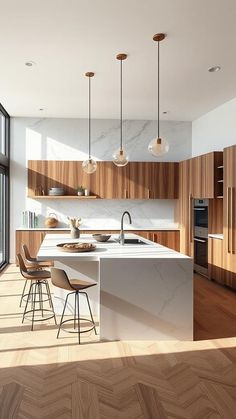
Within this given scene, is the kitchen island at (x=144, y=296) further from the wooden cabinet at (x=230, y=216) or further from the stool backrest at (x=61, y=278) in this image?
the wooden cabinet at (x=230, y=216)

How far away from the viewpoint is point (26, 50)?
438 cm

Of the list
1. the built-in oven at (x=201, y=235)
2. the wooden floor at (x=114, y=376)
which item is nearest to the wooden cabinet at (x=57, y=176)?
the built-in oven at (x=201, y=235)

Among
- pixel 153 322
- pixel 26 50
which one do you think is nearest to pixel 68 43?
pixel 26 50

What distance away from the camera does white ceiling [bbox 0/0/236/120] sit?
11.4 ft

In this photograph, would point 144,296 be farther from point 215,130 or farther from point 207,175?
point 215,130

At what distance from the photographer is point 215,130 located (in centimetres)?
699

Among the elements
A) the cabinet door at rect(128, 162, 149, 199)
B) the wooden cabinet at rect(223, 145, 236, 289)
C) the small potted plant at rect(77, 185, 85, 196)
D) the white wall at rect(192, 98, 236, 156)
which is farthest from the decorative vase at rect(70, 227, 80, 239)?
the white wall at rect(192, 98, 236, 156)

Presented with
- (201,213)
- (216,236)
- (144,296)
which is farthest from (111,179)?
(144,296)

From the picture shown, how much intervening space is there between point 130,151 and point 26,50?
3916 millimetres

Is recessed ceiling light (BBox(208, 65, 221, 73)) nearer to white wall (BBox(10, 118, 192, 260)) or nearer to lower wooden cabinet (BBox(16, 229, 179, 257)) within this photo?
white wall (BBox(10, 118, 192, 260))

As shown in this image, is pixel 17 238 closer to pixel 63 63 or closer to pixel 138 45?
pixel 63 63

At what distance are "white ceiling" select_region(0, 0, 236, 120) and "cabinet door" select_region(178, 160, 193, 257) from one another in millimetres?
1221

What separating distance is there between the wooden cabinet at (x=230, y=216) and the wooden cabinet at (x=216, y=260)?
15cm

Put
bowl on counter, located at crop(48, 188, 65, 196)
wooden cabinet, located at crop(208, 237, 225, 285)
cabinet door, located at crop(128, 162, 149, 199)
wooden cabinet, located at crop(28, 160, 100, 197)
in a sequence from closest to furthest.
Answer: wooden cabinet, located at crop(208, 237, 225, 285), bowl on counter, located at crop(48, 188, 65, 196), wooden cabinet, located at crop(28, 160, 100, 197), cabinet door, located at crop(128, 162, 149, 199)
